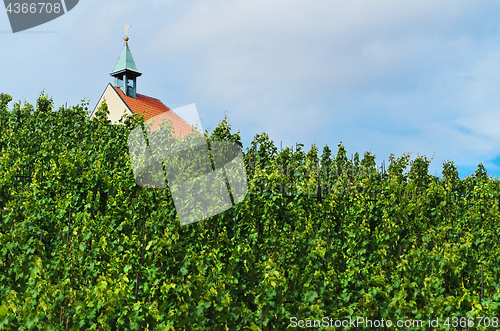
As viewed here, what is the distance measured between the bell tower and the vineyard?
16.2 m

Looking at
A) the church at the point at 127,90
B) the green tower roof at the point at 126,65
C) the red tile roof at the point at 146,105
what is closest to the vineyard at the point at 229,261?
the red tile roof at the point at 146,105

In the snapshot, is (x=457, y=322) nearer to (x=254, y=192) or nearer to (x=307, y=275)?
(x=307, y=275)

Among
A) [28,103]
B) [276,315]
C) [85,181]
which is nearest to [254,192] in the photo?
[276,315]

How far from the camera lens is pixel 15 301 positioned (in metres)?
3.82

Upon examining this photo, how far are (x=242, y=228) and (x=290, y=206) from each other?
811 mm

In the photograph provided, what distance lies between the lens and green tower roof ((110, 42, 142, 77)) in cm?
2245

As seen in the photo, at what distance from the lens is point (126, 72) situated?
74.1 ft

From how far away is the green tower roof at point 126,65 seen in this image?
2245 centimetres

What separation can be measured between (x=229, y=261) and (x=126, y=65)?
2032cm

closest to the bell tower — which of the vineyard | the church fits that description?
the church

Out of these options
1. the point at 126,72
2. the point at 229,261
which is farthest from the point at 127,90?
the point at 229,261

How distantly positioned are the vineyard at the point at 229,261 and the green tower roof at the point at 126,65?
16505mm

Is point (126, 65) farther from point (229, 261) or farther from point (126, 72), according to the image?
point (229, 261)

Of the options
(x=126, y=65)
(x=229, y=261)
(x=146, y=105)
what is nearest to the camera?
(x=229, y=261)
